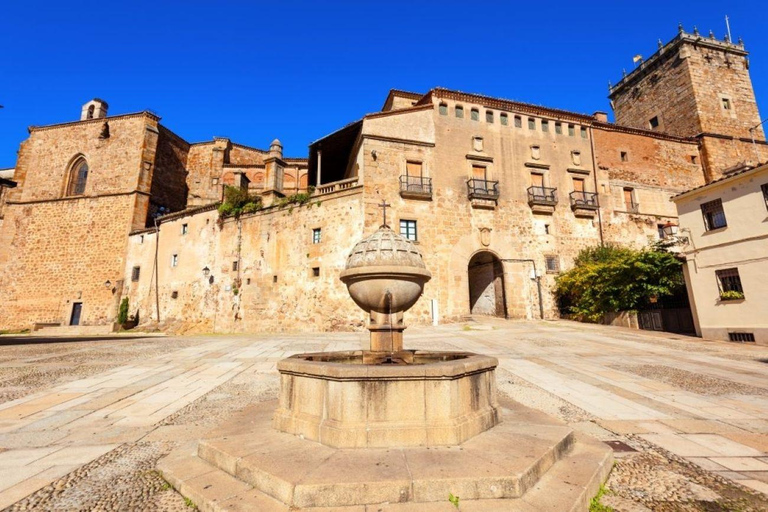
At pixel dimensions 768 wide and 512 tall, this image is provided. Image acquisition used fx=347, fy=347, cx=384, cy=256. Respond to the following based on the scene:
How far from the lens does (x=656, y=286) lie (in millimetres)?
16031

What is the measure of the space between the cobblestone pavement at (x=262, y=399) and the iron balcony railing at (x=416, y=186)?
1148cm

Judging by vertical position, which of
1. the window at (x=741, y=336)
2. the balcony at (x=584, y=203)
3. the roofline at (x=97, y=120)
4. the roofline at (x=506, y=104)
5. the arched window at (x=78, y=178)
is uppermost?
the roofline at (x=97, y=120)

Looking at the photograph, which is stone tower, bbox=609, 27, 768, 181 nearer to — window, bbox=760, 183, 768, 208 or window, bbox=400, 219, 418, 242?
window, bbox=760, 183, 768, 208

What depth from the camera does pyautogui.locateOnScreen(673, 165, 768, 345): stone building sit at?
39.2ft

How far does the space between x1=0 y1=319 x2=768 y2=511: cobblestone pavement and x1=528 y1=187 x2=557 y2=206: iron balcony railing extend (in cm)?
1321

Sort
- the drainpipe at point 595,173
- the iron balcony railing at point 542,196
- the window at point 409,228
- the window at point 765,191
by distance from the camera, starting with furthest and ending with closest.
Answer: the drainpipe at point 595,173, the iron balcony railing at point 542,196, the window at point 409,228, the window at point 765,191

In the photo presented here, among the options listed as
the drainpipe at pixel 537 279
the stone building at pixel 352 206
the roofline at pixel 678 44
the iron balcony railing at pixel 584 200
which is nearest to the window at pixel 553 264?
the stone building at pixel 352 206

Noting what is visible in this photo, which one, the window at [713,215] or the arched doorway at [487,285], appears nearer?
the window at [713,215]

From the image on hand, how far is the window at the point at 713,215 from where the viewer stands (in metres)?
13.1

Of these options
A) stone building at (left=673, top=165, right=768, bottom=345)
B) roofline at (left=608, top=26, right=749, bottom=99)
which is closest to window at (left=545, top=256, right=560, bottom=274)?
stone building at (left=673, top=165, right=768, bottom=345)

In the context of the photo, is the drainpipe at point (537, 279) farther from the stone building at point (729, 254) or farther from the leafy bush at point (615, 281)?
the stone building at point (729, 254)

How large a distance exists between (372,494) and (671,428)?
384cm

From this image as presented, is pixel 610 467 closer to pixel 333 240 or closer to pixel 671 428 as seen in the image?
pixel 671 428

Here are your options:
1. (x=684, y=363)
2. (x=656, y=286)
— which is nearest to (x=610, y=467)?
(x=684, y=363)
